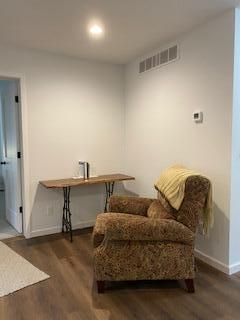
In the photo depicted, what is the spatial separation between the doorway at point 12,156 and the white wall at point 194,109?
1674 millimetres

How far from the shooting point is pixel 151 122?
11.8 feet

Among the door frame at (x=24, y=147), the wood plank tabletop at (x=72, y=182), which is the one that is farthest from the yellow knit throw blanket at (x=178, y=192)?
the door frame at (x=24, y=147)

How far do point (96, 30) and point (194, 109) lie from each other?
1.33m

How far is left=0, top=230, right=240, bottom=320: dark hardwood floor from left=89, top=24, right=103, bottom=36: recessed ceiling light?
2.46 meters

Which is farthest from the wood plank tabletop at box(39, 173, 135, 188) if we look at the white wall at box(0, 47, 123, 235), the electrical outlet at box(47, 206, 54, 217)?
the electrical outlet at box(47, 206, 54, 217)

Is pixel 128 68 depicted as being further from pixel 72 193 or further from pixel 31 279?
pixel 31 279

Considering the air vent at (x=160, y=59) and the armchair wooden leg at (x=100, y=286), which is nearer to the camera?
the armchair wooden leg at (x=100, y=286)

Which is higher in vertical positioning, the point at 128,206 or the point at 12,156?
the point at 12,156

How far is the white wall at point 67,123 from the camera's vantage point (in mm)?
3469

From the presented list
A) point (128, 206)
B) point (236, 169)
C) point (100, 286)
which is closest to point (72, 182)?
point (128, 206)

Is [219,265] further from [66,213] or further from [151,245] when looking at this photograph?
[66,213]

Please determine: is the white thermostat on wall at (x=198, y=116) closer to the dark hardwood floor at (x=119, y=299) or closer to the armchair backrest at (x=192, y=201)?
the armchair backrest at (x=192, y=201)

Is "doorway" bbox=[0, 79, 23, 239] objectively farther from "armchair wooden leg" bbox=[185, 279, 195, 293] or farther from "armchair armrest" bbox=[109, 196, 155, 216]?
"armchair wooden leg" bbox=[185, 279, 195, 293]

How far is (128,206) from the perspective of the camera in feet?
9.55
